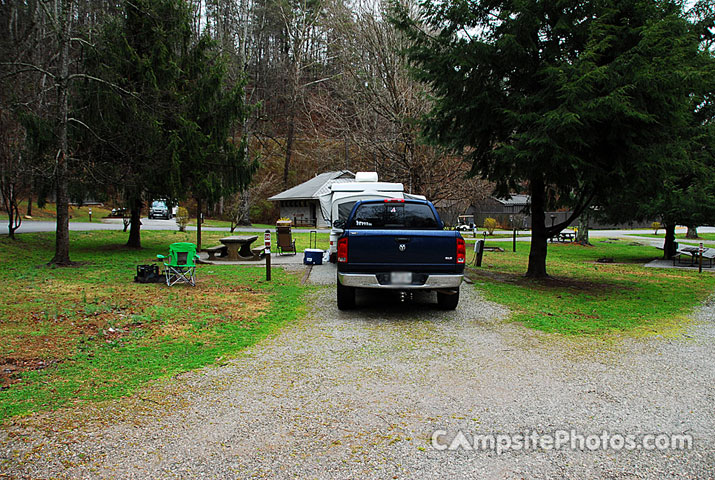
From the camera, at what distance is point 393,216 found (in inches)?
358

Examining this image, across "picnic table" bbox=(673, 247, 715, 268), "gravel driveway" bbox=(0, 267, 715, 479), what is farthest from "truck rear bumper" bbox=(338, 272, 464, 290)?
"picnic table" bbox=(673, 247, 715, 268)

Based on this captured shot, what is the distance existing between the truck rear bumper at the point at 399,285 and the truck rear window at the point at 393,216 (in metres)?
1.70

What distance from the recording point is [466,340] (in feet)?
21.6

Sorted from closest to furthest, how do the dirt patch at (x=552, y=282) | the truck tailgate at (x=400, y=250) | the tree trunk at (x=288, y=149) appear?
the truck tailgate at (x=400, y=250), the dirt patch at (x=552, y=282), the tree trunk at (x=288, y=149)

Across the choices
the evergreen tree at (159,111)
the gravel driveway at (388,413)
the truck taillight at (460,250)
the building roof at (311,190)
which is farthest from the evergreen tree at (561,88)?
the building roof at (311,190)

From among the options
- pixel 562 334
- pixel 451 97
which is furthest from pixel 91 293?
pixel 451 97

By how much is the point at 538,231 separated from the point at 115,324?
10.1 metres

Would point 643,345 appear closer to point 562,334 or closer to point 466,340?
point 562,334

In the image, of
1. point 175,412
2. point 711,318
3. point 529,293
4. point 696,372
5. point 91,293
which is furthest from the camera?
point 529,293

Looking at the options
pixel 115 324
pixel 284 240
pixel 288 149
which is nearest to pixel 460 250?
pixel 115 324

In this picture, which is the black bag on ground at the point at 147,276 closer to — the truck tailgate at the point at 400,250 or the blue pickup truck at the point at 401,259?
the blue pickup truck at the point at 401,259

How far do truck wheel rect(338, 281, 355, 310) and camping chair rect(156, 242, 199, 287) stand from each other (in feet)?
12.9

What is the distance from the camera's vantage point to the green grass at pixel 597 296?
25.5ft

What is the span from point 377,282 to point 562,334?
9.11ft
